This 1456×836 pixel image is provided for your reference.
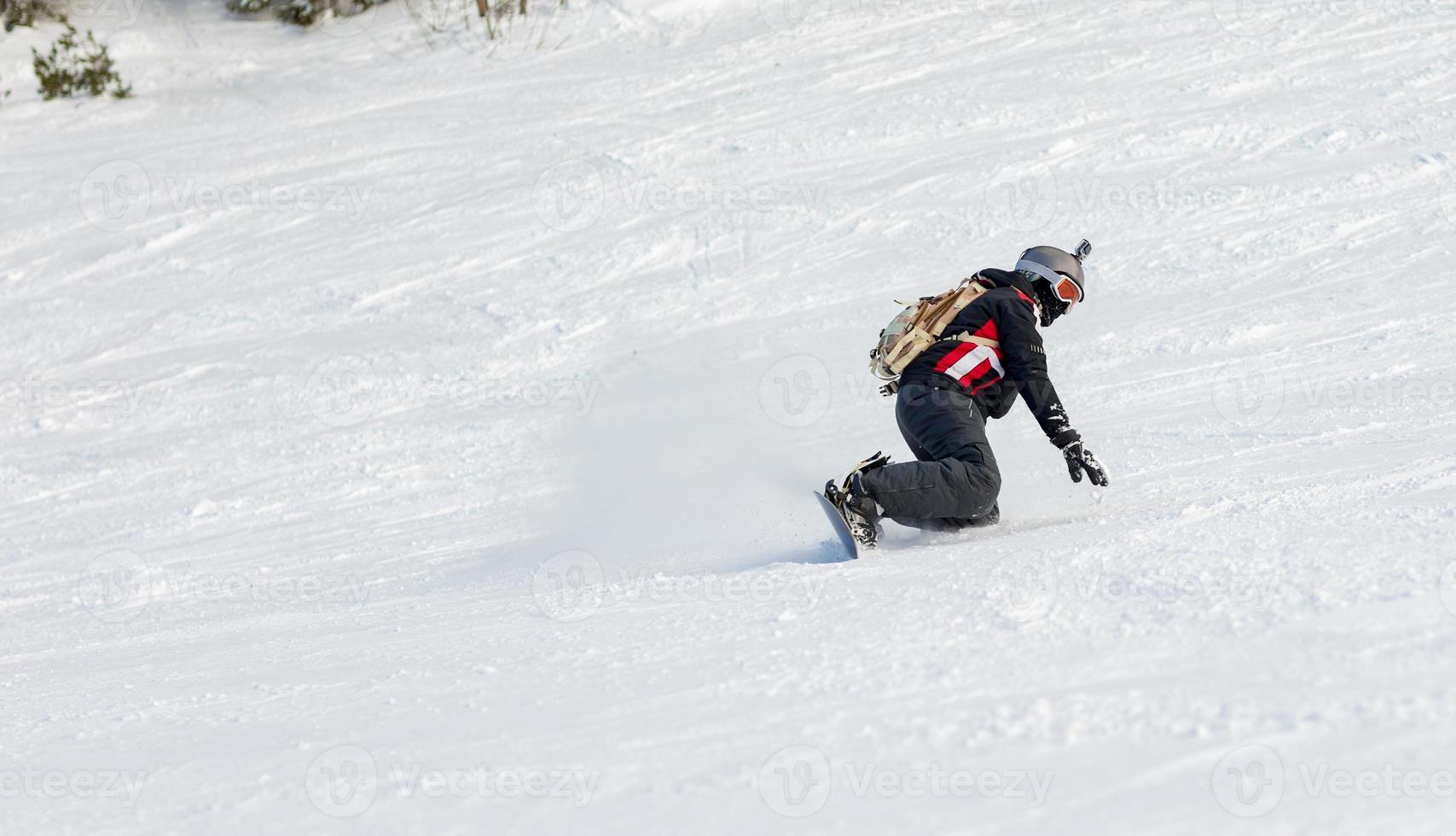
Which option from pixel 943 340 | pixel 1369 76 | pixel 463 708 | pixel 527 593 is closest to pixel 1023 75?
pixel 1369 76

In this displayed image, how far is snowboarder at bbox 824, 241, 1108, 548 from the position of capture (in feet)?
15.9

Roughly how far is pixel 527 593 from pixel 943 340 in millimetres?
1988

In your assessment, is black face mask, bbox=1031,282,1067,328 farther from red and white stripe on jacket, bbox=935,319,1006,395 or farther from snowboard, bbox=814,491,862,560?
snowboard, bbox=814,491,862,560

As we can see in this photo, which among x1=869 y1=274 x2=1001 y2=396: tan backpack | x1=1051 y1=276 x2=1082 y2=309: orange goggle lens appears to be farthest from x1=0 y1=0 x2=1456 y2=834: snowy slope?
x1=1051 y1=276 x2=1082 y2=309: orange goggle lens

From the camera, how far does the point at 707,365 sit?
8.70m

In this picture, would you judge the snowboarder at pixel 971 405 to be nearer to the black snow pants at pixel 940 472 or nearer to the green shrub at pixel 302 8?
the black snow pants at pixel 940 472

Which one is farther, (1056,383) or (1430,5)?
(1430,5)

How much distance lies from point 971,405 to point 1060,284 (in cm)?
61

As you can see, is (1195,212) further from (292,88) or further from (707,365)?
(292,88)

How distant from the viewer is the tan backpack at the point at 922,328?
16.7ft

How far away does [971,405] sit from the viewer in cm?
512

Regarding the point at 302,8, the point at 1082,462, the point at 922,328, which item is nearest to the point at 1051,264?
the point at 922,328

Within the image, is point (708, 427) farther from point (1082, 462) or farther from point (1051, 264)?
point (1082, 462)

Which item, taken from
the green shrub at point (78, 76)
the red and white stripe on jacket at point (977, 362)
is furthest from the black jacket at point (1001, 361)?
the green shrub at point (78, 76)
